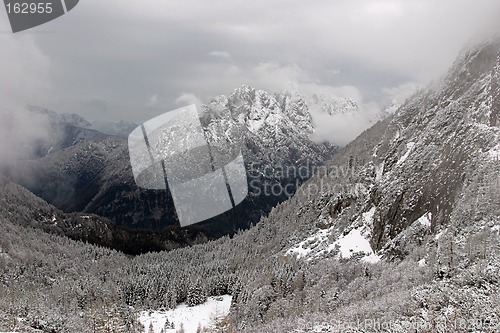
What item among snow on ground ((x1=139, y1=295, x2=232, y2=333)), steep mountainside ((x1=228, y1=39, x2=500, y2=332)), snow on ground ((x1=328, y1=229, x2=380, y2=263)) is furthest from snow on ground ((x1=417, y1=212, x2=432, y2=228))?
snow on ground ((x1=139, y1=295, x2=232, y2=333))

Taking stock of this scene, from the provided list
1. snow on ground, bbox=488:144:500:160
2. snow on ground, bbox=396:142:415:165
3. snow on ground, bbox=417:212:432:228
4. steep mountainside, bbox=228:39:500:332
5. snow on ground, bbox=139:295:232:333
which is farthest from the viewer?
snow on ground, bbox=139:295:232:333

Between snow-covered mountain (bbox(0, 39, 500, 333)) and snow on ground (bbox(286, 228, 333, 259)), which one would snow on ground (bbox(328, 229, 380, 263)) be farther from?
snow on ground (bbox(286, 228, 333, 259))

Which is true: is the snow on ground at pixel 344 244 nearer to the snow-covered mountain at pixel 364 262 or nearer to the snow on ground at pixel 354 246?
the snow on ground at pixel 354 246

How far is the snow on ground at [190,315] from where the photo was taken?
13275 cm

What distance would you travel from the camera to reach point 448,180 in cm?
10181

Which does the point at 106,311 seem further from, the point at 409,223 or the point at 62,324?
the point at 409,223

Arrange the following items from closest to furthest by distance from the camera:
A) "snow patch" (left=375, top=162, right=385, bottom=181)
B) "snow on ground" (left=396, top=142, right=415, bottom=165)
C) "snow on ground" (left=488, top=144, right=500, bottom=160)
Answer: "snow on ground" (left=488, top=144, right=500, bottom=160)
"snow on ground" (left=396, top=142, right=415, bottom=165)
"snow patch" (left=375, top=162, right=385, bottom=181)

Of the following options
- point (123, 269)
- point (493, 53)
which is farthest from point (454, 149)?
point (123, 269)

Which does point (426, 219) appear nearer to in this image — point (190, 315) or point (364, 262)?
point (364, 262)

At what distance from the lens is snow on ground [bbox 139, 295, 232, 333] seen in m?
133

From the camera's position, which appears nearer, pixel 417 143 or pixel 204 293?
pixel 417 143

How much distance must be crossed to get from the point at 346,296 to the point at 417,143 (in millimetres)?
55965

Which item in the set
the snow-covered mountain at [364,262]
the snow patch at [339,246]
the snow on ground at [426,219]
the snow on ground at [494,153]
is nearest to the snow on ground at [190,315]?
the snow-covered mountain at [364,262]

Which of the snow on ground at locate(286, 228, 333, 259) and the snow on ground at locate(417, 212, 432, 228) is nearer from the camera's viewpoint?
the snow on ground at locate(417, 212, 432, 228)
